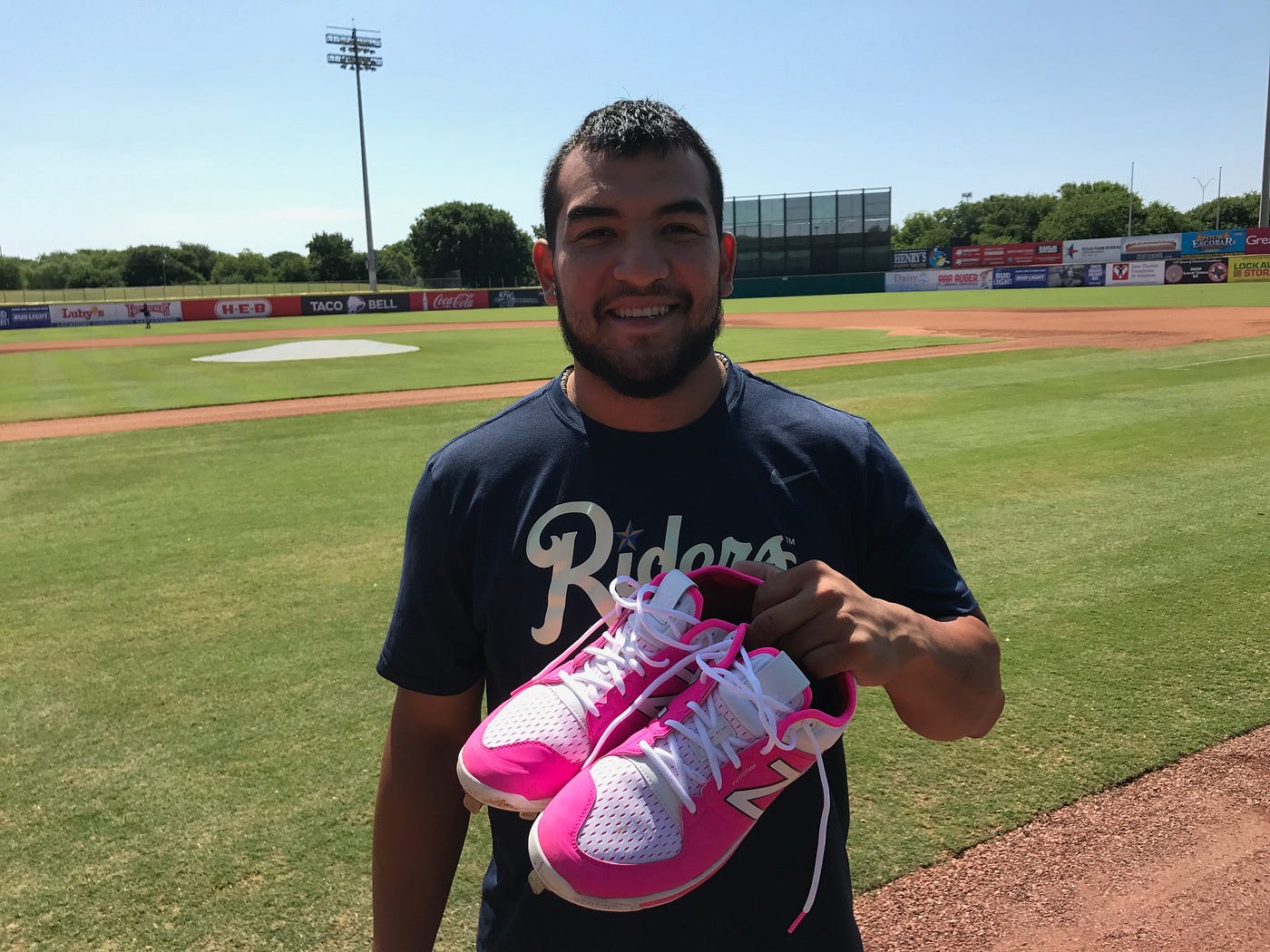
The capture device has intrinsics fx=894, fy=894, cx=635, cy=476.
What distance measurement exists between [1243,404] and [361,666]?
12341 millimetres

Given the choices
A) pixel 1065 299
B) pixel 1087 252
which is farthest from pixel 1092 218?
pixel 1065 299

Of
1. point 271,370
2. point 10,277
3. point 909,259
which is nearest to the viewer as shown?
point 271,370

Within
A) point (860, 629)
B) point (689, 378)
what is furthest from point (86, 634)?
point (860, 629)

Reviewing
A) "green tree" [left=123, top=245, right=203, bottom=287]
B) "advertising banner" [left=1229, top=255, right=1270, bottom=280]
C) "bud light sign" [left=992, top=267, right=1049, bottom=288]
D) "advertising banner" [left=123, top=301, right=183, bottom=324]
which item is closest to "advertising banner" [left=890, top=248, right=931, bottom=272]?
"bud light sign" [left=992, top=267, right=1049, bottom=288]

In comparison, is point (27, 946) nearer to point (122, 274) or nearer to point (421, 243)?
point (421, 243)

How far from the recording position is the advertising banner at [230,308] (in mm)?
52375

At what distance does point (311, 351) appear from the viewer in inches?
1076

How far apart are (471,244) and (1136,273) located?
6487cm

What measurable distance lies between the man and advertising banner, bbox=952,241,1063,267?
67.9 meters

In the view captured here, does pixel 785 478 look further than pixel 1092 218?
No

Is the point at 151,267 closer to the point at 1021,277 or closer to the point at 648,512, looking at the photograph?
the point at 1021,277

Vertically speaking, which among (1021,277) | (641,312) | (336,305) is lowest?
(641,312)

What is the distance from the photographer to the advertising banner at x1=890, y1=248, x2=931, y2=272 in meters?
69.9

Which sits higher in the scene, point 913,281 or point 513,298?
point 913,281
